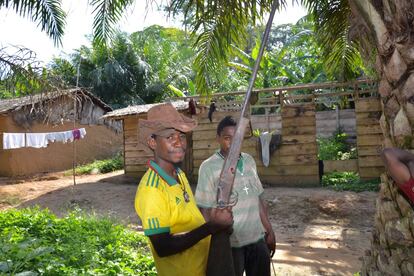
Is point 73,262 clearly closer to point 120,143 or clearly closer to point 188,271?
point 188,271

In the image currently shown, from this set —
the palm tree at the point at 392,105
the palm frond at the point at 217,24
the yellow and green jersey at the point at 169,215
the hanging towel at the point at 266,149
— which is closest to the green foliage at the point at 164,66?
the hanging towel at the point at 266,149

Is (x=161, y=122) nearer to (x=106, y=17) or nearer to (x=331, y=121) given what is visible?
(x=106, y=17)

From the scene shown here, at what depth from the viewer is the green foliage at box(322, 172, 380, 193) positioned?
28.1 ft

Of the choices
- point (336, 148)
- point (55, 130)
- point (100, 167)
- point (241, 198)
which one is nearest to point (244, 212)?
point (241, 198)

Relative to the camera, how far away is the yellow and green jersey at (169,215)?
1722 mm

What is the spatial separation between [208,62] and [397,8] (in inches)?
159

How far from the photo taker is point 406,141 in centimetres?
219

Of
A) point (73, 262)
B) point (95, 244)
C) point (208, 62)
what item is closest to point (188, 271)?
point (73, 262)

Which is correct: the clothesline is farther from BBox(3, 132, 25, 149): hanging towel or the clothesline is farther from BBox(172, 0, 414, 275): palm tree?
BBox(172, 0, 414, 275): palm tree

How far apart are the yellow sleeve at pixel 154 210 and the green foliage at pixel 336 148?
1116 centimetres

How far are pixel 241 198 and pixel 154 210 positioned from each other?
1.08 meters

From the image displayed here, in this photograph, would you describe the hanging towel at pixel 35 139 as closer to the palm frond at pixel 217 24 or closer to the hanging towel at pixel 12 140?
the hanging towel at pixel 12 140

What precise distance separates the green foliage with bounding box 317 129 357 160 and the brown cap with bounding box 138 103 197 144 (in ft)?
36.1

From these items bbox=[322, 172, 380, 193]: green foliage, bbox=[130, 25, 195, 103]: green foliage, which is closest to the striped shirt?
bbox=[322, 172, 380, 193]: green foliage
